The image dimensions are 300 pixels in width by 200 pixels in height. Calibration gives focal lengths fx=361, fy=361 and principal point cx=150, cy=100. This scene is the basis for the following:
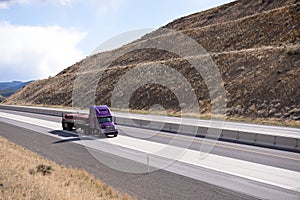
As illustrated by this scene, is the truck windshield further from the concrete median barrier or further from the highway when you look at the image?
the concrete median barrier

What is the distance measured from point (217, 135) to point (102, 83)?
53.1 m

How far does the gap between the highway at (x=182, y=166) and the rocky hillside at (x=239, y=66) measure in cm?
1628

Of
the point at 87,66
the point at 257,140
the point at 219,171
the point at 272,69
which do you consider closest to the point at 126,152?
the point at 219,171

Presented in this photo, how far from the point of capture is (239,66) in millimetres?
49719

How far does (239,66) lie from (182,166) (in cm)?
3752

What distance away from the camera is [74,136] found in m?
25.3

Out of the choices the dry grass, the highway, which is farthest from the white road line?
the dry grass

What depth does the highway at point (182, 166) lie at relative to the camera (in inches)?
432

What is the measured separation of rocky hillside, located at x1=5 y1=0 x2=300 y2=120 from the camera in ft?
123

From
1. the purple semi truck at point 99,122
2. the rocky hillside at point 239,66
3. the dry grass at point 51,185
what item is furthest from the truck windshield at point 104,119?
the rocky hillside at point 239,66

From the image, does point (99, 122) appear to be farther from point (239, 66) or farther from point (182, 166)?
point (239, 66)

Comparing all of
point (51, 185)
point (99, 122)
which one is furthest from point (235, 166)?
point (99, 122)

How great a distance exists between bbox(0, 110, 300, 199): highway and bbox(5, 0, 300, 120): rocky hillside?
16275mm

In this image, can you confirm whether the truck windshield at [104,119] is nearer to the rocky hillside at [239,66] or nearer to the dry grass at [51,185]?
the dry grass at [51,185]
